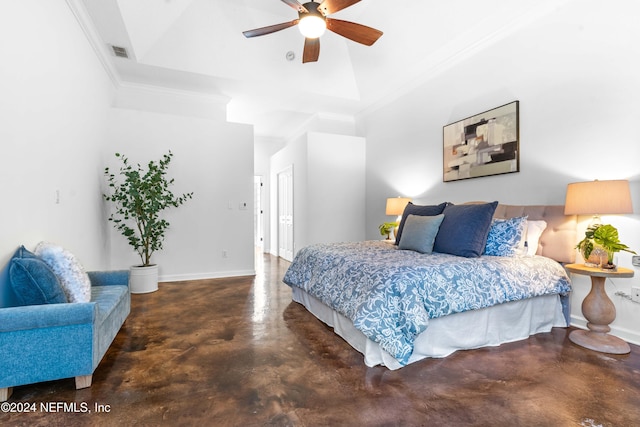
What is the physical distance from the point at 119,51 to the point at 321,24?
2647 millimetres

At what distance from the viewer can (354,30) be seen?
121 inches

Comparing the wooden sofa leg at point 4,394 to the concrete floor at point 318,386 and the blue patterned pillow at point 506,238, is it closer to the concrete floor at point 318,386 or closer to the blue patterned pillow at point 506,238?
the concrete floor at point 318,386

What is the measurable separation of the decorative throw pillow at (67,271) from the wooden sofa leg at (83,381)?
47 cm

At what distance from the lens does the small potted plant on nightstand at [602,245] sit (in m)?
2.26

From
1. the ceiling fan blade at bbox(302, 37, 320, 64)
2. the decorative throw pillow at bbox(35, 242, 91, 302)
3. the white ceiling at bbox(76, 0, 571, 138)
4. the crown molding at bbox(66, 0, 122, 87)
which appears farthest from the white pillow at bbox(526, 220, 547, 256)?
the crown molding at bbox(66, 0, 122, 87)

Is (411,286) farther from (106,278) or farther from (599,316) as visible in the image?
(106,278)

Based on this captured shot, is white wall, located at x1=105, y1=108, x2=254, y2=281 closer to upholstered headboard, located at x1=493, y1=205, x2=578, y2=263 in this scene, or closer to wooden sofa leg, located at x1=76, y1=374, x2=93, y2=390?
wooden sofa leg, located at x1=76, y1=374, x2=93, y2=390

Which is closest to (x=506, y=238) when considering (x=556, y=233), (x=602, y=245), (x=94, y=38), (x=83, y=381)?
(x=556, y=233)

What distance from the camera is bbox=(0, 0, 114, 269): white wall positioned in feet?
6.35

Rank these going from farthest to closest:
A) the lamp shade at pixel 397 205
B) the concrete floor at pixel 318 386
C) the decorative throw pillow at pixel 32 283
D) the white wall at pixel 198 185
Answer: the lamp shade at pixel 397 205
the white wall at pixel 198 185
the decorative throw pillow at pixel 32 283
the concrete floor at pixel 318 386

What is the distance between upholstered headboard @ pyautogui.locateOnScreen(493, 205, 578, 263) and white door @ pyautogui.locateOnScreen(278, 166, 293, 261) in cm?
432

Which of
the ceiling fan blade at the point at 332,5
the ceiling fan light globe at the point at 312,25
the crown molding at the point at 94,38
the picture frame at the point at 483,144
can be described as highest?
the crown molding at the point at 94,38

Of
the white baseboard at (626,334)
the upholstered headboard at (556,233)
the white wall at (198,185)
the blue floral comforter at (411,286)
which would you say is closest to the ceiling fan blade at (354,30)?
the blue floral comforter at (411,286)

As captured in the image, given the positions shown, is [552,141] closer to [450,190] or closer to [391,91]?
[450,190]
